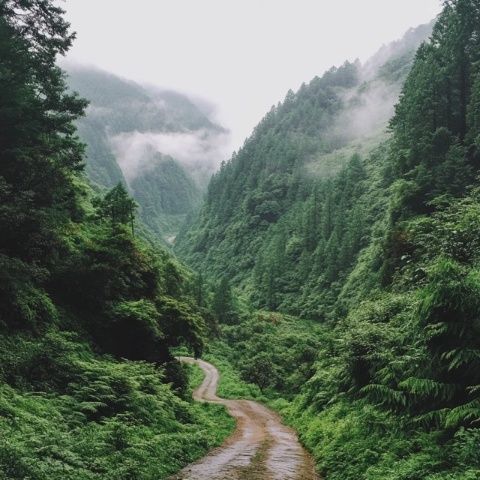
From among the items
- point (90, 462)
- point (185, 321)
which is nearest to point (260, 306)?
point (185, 321)

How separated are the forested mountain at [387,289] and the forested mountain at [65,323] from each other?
286 inches

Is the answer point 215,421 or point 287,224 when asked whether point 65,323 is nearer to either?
point 215,421

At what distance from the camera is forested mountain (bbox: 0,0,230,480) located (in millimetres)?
13172

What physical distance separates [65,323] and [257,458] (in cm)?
1167

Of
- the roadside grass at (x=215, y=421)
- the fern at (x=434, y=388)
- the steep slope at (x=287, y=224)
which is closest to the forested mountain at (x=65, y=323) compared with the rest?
the roadside grass at (x=215, y=421)

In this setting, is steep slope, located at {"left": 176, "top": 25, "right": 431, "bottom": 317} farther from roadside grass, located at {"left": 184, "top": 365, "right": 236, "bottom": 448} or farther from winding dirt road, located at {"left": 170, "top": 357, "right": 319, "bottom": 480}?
winding dirt road, located at {"left": 170, "top": 357, "right": 319, "bottom": 480}

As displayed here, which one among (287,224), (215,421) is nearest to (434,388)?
(215,421)

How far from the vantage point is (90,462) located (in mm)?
12219

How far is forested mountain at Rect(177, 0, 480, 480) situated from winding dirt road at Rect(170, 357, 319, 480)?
102 centimetres

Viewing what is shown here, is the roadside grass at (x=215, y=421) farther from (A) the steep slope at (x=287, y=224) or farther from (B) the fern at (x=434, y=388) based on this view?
(A) the steep slope at (x=287, y=224)

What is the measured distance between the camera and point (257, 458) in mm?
18969

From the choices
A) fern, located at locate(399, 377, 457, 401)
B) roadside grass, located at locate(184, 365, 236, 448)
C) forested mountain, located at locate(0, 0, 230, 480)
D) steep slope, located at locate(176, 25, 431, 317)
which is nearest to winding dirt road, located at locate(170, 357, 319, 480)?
roadside grass, located at locate(184, 365, 236, 448)

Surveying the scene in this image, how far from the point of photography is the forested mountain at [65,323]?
43.2 feet

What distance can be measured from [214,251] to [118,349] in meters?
143
